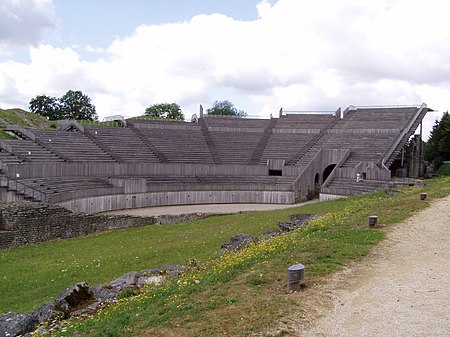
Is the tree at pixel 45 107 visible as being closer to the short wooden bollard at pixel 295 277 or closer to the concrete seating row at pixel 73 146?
the concrete seating row at pixel 73 146

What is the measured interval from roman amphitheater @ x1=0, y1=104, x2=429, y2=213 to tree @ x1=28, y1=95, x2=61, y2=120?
28.7 metres

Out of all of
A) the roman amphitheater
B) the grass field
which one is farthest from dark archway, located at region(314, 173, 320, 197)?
the grass field

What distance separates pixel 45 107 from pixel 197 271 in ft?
226

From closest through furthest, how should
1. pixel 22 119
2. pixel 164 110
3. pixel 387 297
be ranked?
pixel 387 297, pixel 22 119, pixel 164 110

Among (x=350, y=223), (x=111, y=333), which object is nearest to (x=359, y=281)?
(x=111, y=333)

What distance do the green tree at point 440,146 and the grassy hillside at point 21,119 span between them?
47.0 meters

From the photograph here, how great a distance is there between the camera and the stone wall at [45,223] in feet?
74.7

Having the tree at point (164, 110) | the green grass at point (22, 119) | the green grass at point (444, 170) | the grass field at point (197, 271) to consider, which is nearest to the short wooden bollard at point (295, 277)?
the grass field at point (197, 271)

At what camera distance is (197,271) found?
494 inches

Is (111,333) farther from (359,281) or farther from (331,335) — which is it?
(359,281)

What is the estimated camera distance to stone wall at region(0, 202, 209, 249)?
896 inches

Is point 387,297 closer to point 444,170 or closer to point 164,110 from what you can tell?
point 444,170

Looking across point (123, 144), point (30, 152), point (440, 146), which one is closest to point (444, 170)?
point (440, 146)

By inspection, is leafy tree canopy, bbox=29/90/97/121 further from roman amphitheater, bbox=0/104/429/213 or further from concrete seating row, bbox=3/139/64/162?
concrete seating row, bbox=3/139/64/162
